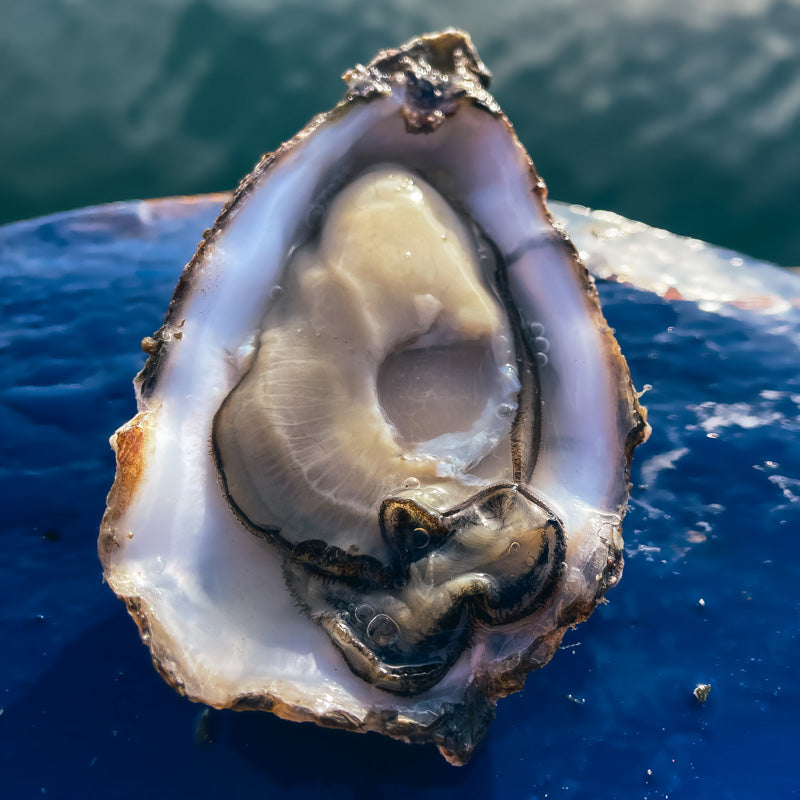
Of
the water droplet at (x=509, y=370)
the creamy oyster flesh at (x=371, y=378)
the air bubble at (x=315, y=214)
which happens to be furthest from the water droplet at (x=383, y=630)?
the air bubble at (x=315, y=214)

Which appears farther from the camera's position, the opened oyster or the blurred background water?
the blurred background water

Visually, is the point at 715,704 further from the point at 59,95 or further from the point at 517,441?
the point at 59,95

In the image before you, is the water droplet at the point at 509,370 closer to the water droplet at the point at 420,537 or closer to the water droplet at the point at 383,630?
the water droplet at the point at 420,537

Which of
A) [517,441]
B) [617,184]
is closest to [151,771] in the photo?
[517,441]

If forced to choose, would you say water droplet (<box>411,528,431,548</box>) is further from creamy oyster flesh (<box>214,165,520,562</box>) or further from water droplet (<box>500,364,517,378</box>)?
water droplet (<box>500,364,517,378</box>)

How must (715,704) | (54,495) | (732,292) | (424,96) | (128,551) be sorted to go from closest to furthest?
(128,551)
(715,704)
(424,96)
(54,495)
(732,292)

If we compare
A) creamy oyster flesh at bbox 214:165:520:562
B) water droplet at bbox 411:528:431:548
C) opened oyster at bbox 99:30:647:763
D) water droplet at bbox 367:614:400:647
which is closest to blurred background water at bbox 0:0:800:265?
opened oyster at bbox 99:30:647:763

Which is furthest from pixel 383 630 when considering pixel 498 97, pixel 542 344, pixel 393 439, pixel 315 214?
pixel 498 97
